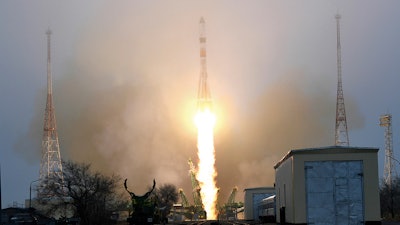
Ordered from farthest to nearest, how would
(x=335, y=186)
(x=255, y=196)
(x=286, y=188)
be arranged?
(x=255, y=196) < (x=286, y=188) < (x=335, y=186)

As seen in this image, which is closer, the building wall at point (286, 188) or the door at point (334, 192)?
the door at point (334, 192)

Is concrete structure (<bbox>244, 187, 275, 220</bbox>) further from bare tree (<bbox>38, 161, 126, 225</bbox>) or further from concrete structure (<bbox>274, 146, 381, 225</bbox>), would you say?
concrete structure (<bbox>274, 146, 381, 225</bbox>)

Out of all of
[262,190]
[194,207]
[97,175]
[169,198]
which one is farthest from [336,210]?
[169,198]

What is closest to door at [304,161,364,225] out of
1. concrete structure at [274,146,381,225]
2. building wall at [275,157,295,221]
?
concrete structure at [274,146,381,225]

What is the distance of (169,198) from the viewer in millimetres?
178000

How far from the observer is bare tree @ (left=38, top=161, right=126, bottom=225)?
87312 mm

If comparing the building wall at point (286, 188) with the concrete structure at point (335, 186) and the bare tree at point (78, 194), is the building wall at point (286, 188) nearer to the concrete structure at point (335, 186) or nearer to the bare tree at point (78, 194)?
the concrete structure at point (335, 186)

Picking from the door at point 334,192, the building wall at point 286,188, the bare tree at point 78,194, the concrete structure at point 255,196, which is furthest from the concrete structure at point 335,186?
the concrete structure at point 255,196

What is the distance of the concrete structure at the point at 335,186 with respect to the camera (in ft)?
224

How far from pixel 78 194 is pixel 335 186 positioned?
108ft

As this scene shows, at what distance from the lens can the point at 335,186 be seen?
68812 millimetres

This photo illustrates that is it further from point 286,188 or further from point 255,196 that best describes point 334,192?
point 255,196

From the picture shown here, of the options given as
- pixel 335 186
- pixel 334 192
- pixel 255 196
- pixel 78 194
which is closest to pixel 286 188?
pixel 334 192

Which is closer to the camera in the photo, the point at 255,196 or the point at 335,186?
the point at 335,186
